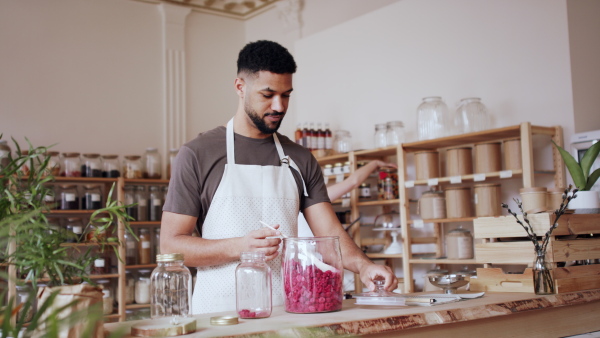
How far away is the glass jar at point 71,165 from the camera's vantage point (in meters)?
5.64

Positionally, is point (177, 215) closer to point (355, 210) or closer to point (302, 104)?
point (355, 210)

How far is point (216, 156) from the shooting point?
2.25 m

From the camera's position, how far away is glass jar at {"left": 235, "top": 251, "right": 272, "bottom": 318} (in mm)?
1580

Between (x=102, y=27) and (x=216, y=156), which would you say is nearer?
(x=216, y=156)

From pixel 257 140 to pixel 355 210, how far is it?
9.03ft

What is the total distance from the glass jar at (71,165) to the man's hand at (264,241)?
4255mm

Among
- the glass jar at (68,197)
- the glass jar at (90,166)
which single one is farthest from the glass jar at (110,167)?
the glass jar at (68,197)

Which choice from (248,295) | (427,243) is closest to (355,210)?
(427,243)

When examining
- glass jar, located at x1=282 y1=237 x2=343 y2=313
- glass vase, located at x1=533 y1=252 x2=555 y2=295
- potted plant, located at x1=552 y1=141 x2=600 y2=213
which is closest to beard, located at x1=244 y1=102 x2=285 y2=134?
glass jar, located at x1=282 y1=237 x2=343 y2=313

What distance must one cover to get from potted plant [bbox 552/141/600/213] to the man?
1.02 m

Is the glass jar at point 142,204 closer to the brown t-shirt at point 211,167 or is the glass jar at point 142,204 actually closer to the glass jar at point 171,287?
the brown t-shirt at point 211,167

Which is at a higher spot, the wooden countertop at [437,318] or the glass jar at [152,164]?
the glass jar at [152,164]

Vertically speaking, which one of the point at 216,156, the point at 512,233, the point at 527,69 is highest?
the point at 527,69

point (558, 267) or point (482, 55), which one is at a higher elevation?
point (482, 55)
